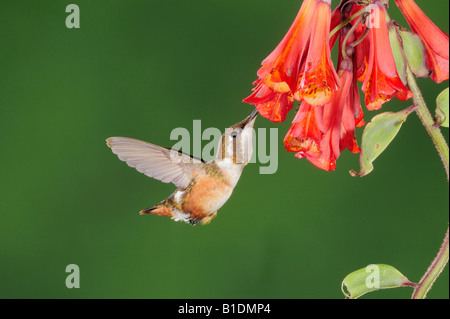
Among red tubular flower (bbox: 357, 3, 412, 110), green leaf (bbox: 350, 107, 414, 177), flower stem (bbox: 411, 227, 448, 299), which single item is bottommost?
flower stem (bbox: 411, 227, 448, 299)

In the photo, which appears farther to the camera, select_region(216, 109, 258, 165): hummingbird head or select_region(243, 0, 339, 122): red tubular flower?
select_region(216, 109, 258, 165): hummingbird head

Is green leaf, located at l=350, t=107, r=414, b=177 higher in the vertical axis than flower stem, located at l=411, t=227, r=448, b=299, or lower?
higher

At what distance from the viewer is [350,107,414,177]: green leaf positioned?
0.69 m

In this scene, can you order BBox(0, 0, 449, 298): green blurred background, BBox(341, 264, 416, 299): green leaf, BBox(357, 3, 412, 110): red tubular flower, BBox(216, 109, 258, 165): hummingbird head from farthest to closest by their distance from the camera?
BBox(0, 0, 449, 298): green blurred background
BBox(216, 109, 258, 165): hummingbird head
BBox(341, 264, 416, 299): green leaf
BBox(357, 3, 412, 110): red tubular flower

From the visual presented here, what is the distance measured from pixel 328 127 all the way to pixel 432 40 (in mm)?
155

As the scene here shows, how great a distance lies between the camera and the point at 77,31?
1909 millimetres

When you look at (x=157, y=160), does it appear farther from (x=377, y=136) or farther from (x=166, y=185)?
(x=166, y=185)

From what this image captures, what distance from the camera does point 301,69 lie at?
708mm

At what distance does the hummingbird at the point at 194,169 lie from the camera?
92 cm

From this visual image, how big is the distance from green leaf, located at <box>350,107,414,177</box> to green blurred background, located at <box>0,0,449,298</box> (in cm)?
114

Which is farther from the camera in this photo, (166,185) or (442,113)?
(166,185)

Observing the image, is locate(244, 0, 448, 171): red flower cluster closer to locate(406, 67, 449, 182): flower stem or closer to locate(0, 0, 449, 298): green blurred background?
locate(406, 67, 449, 182): flower stem

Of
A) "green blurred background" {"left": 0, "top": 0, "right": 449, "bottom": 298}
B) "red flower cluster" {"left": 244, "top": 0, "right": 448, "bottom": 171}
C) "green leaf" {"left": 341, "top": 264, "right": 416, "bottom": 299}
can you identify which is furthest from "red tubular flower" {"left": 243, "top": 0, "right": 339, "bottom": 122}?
"green blurred background" {"left": 0, "top": 0, "right": 449, "bottom": 298}

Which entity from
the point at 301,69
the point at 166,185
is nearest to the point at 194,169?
the point at 301,69
